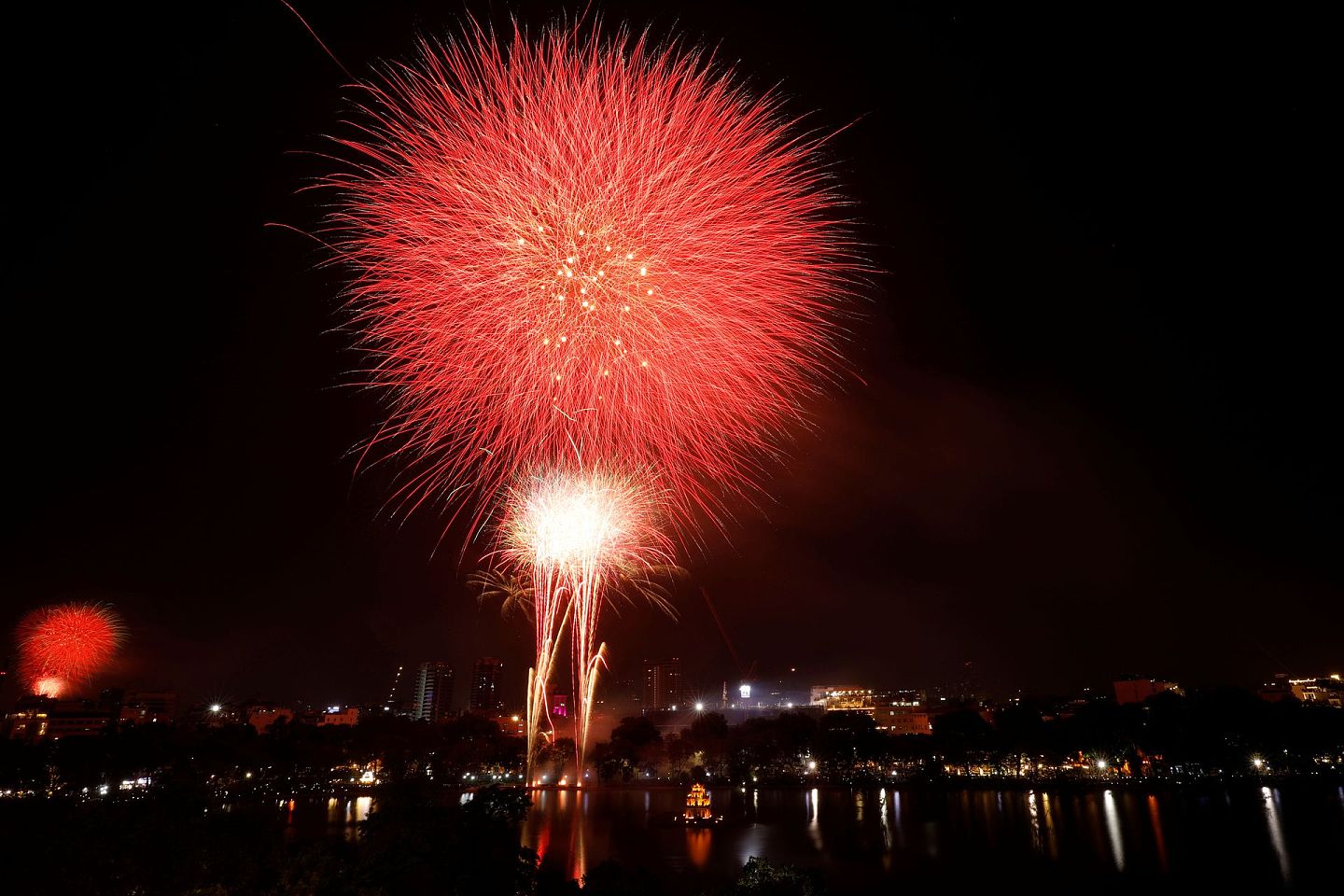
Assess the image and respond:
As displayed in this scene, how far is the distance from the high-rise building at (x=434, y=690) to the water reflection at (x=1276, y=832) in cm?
14361

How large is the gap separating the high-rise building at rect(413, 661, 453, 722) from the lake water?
403 feet

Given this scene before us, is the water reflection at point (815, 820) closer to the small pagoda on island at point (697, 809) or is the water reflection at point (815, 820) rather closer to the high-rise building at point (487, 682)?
the small pagoda on island at point (697, 809)

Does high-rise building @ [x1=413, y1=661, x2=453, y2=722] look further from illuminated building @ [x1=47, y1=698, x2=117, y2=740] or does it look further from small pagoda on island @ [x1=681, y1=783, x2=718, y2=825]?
small pagoda on island @ [x1=681, y1=783, x2=718, y2=825]

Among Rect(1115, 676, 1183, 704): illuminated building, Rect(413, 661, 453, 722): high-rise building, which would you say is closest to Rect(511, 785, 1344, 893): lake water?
Rect(1115, 676, 1183, 704): illuminated building

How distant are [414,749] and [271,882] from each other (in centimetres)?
5224

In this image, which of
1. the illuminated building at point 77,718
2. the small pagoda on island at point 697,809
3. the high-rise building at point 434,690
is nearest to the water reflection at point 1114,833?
the small pagoda on island at point 697,809

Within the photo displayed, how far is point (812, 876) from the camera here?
14.8 metres

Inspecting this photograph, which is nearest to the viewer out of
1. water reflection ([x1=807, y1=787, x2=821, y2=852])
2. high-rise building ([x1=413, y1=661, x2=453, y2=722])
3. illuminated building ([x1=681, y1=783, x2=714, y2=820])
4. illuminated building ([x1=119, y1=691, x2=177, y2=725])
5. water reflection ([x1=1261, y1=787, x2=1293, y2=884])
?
water reflection ([x1=1261, y1=787, x2=1293, y2=884])

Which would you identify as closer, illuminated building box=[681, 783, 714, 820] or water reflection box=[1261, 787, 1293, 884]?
water reflection box=[1261, 787, 1293, 884]

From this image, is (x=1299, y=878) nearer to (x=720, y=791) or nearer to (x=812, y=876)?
(x=812, y=876)

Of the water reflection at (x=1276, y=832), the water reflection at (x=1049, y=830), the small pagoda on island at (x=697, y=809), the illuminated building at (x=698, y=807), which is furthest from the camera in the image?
the illuminated building at (x=698, y=807)

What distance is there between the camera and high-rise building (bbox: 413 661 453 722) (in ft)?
524

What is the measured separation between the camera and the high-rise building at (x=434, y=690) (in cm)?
15975

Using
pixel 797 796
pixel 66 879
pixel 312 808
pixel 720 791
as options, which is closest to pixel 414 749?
pixel 312 808
